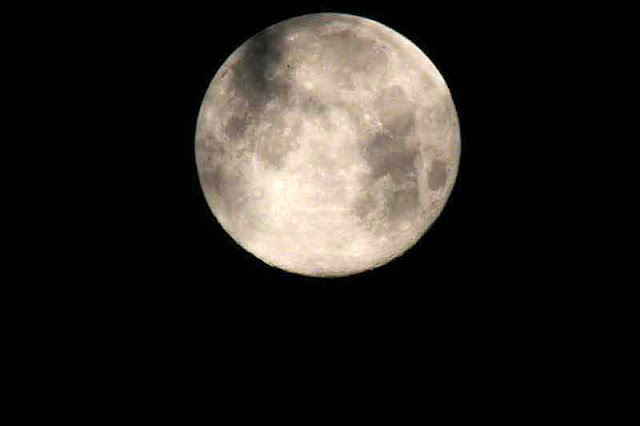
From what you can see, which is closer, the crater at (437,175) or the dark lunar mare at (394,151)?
the dark lunar mare at (394,151)

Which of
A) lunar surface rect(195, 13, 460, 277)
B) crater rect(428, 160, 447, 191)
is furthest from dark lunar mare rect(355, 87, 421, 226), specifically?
crater rect(428, 160, 447, 191)

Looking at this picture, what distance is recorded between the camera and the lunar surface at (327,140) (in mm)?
3623

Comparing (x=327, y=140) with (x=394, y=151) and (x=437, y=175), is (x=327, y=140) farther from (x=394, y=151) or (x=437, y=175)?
(x=437, y=175)

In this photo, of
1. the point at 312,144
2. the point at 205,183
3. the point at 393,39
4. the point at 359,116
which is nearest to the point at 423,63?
the point at 393,39

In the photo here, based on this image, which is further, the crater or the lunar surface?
the crater

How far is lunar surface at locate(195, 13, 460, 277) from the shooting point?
362cm

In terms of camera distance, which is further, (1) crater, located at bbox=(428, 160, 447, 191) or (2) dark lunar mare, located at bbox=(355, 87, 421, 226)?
(1) crater, located at bbox=(428, 160, 447, 191)

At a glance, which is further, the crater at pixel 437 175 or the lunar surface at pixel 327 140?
the crater at pixel 437 175

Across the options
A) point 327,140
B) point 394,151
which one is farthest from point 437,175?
point 327,140

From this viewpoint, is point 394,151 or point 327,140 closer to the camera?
point 327,140

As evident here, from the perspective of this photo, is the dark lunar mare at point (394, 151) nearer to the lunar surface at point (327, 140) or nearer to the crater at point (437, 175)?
the lunar surface at point (327, 140)

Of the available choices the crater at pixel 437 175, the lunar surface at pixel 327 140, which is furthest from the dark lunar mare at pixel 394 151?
the crater at pixel 437 175

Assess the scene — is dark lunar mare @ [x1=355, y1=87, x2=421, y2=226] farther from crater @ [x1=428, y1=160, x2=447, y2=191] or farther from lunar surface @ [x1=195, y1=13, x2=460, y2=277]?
crater @ [x1=428, y1=160, x2=447, y2=191]

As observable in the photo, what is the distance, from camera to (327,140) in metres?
3.60
